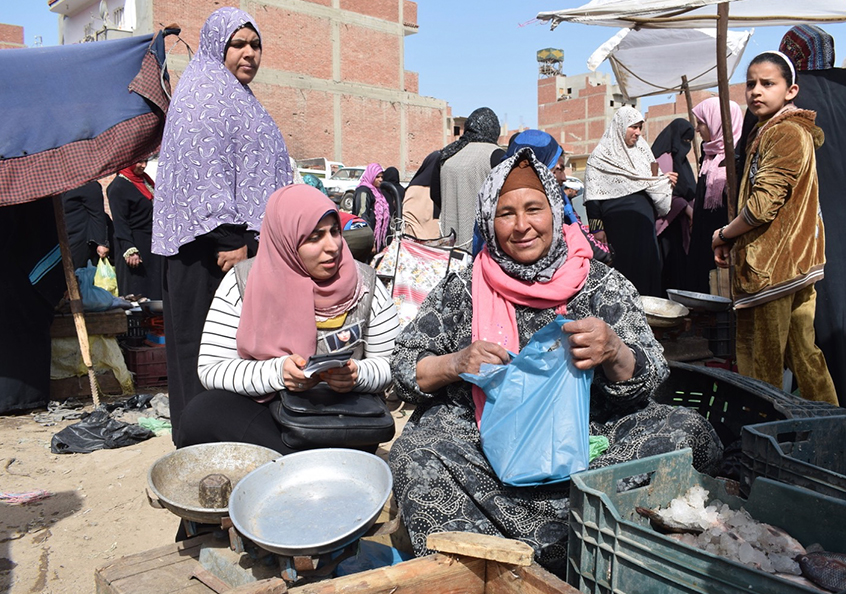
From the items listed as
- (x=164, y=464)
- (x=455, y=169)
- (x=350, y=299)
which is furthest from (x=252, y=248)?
(x=455, y=169)

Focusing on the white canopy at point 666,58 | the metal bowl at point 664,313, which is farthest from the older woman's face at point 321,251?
the white canopy at point 666,58

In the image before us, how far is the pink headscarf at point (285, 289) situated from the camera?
2385mm

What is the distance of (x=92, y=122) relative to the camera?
4.13m

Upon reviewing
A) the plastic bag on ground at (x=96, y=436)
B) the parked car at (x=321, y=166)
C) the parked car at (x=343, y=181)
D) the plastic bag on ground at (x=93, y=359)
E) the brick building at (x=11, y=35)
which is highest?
the brick building at (x=11, y=35)

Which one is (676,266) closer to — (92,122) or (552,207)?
(552,207)

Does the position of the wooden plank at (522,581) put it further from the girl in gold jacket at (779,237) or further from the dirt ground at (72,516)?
the girl in gold jacket at (779,237)

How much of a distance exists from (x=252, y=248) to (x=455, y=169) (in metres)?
2.25

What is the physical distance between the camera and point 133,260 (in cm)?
644

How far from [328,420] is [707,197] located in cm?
437

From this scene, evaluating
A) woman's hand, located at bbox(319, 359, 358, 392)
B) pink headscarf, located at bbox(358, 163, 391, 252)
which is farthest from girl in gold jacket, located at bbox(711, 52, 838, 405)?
pink headscarf, located at bbox(358, 163, 391, 252)

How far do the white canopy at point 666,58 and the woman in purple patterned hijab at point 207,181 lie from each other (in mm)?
3772

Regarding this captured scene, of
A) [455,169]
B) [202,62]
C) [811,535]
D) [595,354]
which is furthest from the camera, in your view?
[455,169]

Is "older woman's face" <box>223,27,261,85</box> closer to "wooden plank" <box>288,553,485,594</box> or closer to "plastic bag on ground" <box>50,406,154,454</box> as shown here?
"plastic bag on ground" <box>50,406,154,454</box>

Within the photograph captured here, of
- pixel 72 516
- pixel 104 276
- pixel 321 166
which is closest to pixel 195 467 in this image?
pixel 72 516
